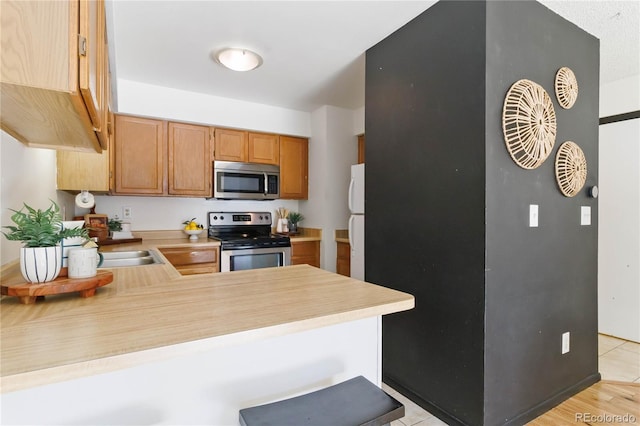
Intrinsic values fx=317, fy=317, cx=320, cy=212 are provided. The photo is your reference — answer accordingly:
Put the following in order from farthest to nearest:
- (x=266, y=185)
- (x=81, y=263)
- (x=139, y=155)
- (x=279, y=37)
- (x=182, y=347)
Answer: (x=266, y=185), (x=139, y=155), (x=279, y=37), (x=81, y=263), (x=182, y=347)

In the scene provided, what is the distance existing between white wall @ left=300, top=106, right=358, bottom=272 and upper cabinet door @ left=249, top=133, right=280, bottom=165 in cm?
48

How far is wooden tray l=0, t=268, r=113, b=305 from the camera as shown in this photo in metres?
0.88

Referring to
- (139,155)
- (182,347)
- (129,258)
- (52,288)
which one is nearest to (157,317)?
(182,347)

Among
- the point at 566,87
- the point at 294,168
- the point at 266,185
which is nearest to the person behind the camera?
the point at 566,87

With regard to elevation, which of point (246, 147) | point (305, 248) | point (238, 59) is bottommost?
point (305, 248)

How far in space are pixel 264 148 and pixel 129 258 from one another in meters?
1.96

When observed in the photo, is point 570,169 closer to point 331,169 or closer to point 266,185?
point 331,169

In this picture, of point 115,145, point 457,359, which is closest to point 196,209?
point 115,145

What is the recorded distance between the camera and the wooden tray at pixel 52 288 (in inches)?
34.7

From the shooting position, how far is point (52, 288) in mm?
905

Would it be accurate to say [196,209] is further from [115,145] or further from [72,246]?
[72,246]

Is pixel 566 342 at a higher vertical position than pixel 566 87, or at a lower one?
lower

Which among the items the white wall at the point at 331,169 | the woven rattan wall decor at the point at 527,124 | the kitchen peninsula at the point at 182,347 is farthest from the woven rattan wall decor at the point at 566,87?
the white wall at the point at 331,169

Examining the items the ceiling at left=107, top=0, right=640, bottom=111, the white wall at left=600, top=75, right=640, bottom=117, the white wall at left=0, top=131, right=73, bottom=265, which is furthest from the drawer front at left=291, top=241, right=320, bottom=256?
the white wall at left=600, top=75, right=640, bottom=117
